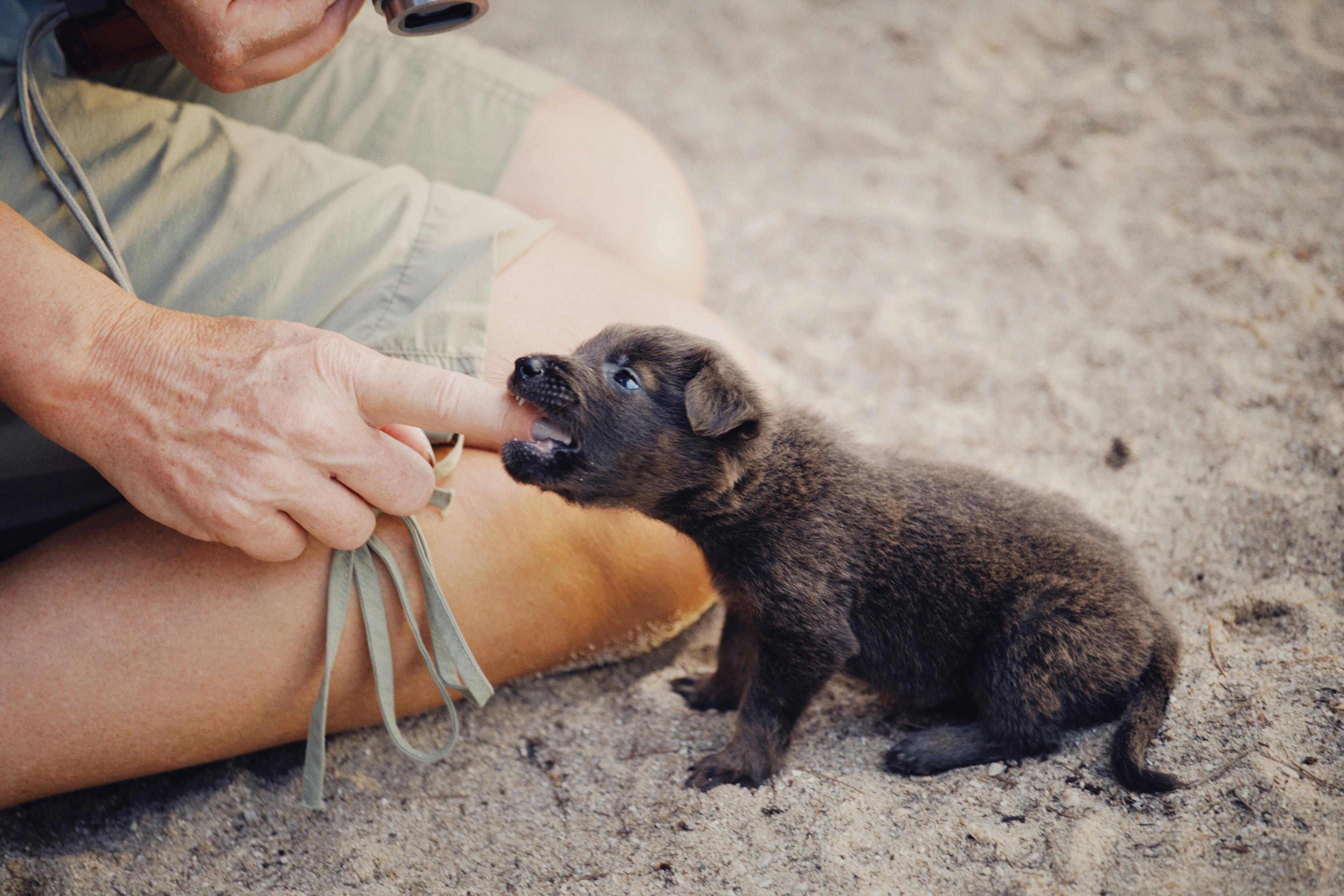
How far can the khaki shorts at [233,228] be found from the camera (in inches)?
100

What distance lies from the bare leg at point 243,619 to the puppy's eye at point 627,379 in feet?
1.22

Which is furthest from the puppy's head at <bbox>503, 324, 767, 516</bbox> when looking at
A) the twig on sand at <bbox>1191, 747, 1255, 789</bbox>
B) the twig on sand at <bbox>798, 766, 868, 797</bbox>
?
the twig on sand at <bbox>1191, 747, 1255, 789</bbox>

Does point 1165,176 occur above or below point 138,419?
above

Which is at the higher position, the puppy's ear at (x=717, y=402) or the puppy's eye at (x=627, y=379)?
the puppy's ear at (x=717, y=402)

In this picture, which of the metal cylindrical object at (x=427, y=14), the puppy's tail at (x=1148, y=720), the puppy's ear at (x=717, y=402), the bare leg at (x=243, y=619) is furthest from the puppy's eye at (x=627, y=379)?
the puppy's tail at (x=1148, y=720)

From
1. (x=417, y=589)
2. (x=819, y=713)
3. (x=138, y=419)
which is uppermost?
(x=138, y=419)

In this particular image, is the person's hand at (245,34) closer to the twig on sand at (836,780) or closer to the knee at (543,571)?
the knee at (543,571)

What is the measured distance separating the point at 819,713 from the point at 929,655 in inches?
17.4

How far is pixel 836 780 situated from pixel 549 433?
130cm

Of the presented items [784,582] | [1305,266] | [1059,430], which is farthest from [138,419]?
[1305,266]

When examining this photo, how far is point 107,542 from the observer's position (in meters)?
2.53

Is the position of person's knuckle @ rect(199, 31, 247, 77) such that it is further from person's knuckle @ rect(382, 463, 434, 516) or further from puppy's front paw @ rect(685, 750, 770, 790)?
puppy's front paw @ rect(685, 750, 770, 790)

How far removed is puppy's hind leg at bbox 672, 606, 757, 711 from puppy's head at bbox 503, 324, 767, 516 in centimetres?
54

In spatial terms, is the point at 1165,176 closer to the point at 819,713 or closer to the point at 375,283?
the point at 819,713
